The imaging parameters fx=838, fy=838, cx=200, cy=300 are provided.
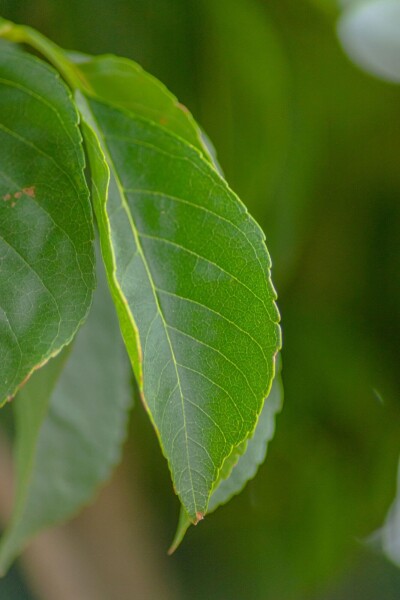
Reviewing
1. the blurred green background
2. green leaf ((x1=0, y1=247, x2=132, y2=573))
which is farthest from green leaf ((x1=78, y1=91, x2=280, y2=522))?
the blurred green background

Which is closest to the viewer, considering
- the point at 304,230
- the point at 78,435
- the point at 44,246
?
the point at 44,246

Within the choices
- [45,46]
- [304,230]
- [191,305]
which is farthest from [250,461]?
[304,230]

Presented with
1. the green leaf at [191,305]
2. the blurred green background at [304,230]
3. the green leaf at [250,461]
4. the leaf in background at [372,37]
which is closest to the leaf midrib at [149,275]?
the green leaf at [191,305]

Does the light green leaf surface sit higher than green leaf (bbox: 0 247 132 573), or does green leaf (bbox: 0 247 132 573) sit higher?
the light green leaf surface

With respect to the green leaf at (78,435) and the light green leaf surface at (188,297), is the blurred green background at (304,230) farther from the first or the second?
the light green leaf surface at (188,297)

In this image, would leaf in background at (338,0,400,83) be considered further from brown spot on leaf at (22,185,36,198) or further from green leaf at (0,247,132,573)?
brown spot on leaf at (22,185,36,198)

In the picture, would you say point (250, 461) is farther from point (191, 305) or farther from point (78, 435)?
point (78, 435)
